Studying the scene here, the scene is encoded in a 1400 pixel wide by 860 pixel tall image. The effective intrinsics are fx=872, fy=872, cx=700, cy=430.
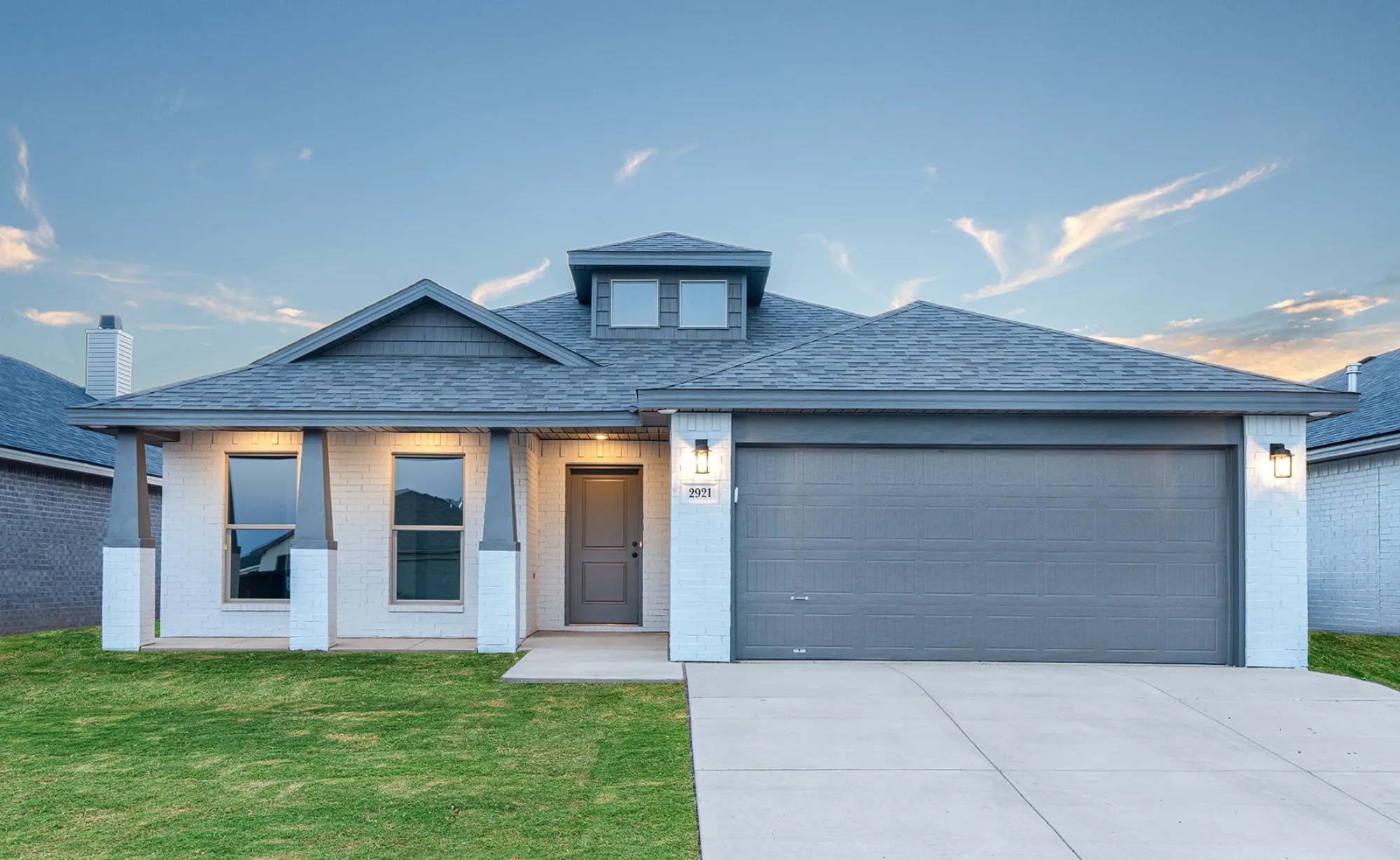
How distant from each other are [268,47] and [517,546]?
12.3m

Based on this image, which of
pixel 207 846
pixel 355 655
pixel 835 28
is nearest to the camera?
pixel 207 846

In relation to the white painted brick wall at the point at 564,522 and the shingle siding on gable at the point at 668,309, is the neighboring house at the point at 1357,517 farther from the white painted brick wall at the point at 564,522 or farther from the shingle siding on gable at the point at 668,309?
the white painted brick wall at the point at 564,522

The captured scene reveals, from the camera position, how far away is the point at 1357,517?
14.4m

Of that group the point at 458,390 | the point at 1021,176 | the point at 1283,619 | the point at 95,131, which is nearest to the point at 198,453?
the point at 458,390

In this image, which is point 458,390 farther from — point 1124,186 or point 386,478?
point 1124,186

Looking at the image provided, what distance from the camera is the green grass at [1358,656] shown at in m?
9.51

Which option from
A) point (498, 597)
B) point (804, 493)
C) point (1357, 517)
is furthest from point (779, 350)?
point (1357, 517)

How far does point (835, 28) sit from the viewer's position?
15.2 metres

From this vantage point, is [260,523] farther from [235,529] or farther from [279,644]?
[279,644]

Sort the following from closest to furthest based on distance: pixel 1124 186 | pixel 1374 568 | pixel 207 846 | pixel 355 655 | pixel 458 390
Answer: pixel 207 846
pixel 355 655
pixel 458 390
pixel 1374 568
pixel 1124 186

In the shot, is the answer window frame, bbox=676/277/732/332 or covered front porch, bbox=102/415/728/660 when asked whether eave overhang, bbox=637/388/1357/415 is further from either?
window frame, bbox=676/277/732/332

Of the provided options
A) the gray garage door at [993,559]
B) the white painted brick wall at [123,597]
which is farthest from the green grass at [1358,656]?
the white painted brick wall at [123,597]

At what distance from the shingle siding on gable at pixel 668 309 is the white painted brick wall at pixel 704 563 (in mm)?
4536

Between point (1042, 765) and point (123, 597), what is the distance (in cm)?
1034
